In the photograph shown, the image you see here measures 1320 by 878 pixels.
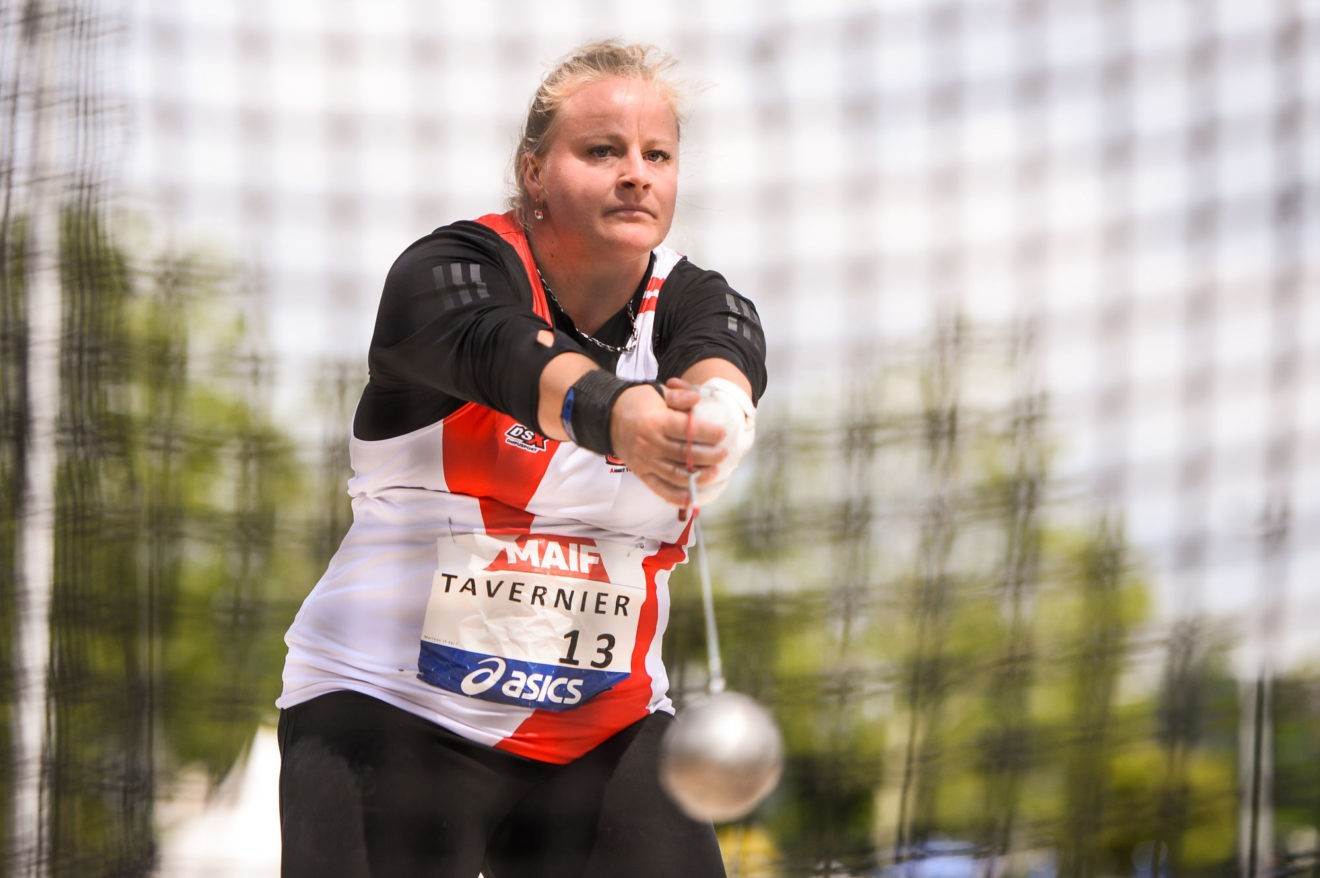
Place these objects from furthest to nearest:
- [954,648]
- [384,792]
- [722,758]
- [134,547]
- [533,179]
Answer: [954,648] → [134,547] → [533,179] → [384,792] → [722,758]

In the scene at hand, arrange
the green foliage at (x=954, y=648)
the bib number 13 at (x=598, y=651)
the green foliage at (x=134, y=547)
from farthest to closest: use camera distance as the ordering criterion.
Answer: the green foliage at (x=954, y=648), the green foliage at (x=134, y=547), the bib number 13 at (x=598, y=651)

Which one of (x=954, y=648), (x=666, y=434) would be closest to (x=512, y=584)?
(x=666, y=434)

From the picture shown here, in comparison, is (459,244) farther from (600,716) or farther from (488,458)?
(600,716)

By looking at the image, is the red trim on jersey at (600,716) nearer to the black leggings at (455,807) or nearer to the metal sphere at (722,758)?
the black leggings at (455,807)

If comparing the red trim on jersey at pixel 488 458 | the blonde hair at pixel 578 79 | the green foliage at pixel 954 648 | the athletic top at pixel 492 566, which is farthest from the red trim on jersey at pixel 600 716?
the green foliage at pixel 954 648

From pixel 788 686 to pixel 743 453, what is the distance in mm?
5229

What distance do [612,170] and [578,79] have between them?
6.9 inches

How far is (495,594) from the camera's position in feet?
6.02

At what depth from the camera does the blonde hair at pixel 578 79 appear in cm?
199

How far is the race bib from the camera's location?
182cm

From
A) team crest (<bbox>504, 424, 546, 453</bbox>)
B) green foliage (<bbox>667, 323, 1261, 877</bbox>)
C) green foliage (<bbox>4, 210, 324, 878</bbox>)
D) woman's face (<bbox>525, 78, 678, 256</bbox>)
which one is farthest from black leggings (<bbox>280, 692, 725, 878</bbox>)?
green foliage (<bbox>4, 210, 324, 878</bbox>)

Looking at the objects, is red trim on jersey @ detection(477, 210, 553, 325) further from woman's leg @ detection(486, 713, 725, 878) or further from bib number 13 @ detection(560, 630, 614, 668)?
woman's leg @ detection(486, 713, 725, 878)

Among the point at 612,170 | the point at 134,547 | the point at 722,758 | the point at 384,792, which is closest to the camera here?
the point at 722,758

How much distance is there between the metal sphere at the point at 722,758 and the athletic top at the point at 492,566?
31 centimetres
